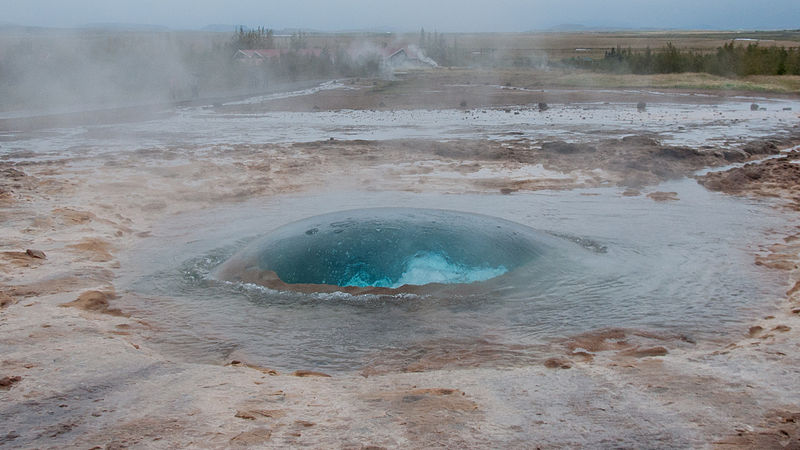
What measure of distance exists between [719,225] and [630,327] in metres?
3.89

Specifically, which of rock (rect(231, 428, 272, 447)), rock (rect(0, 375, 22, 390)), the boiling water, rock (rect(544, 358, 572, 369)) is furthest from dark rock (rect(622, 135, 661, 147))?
rock (rect(0, 375, 22, 390))

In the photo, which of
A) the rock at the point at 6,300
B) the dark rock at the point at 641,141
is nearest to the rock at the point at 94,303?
the rock at the point at 6,300

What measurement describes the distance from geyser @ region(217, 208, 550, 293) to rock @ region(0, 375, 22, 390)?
227 centimetres

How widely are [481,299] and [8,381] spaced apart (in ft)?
11.4

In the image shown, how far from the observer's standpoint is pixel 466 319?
5.27 meters

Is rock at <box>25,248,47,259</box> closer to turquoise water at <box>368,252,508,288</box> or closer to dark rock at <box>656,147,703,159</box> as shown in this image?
turquoise water at <box>368,252,508,288</box>

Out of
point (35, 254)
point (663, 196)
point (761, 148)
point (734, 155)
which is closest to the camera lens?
point (35, 254)

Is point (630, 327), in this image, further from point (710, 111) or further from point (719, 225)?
point (710, 111)

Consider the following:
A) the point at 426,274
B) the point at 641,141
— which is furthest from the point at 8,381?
the point at 641,141

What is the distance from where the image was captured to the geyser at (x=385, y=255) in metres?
5.80

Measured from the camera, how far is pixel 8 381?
397 cm

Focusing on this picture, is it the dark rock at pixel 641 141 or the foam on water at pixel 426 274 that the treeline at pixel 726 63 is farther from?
the foam on water at pixel 426 274

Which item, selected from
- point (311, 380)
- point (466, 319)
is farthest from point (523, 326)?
point (311, 380)

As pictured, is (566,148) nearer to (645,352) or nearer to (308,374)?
(645,352)
